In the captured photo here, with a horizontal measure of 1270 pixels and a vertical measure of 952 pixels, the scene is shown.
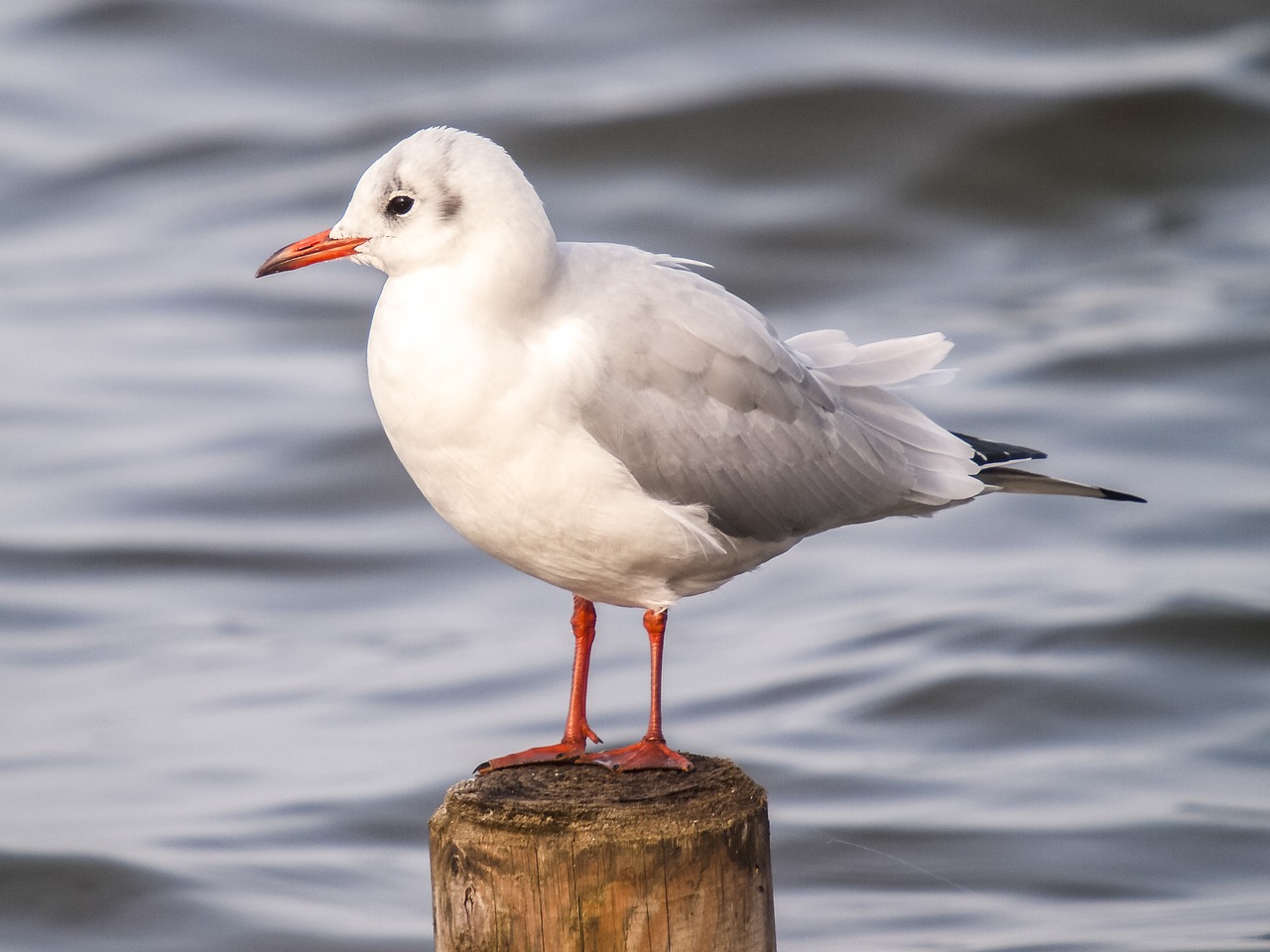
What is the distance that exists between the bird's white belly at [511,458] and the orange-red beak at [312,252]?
9.1 inches

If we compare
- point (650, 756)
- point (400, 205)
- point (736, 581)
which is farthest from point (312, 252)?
point (736, 581)

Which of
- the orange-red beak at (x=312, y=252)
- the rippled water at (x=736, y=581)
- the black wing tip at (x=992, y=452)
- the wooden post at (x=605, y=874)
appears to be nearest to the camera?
the wooden post at (x=605, y=874)

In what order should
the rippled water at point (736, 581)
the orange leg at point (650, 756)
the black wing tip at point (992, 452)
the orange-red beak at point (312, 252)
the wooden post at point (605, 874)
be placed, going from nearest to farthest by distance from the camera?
the wooden post at point (605, 874) < the orange leg at point (650, 756) < the orange-red beak at point (312, 252) < the black wing tip at point (992, 452) < the rippled water at point (736, 581)

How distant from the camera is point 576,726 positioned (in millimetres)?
5172

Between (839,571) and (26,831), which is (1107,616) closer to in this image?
(839,571)

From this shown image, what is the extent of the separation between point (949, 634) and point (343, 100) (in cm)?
1466

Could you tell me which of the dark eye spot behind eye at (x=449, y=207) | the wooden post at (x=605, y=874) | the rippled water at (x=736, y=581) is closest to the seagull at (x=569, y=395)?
the dark eye spot behind eye at (x=449, y=207)

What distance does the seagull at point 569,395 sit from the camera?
4.72m

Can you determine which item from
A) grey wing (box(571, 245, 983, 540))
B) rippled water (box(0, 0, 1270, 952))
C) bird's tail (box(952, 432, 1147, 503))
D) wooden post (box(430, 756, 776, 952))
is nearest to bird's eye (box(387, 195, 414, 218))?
grey wing (box(571, 245, 983, 540))

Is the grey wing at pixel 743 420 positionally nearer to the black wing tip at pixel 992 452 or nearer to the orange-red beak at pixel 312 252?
the black wing tip at pixel 992 452

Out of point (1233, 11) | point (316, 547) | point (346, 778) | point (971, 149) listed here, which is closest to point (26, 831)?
point (346, 778)

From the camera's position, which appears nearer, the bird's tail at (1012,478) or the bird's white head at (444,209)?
the bird's white head at (444,209)

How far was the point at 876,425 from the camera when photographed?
581 centimetres

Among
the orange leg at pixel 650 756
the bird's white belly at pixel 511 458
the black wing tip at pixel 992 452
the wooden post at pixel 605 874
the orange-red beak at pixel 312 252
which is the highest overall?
the orange-red beak at pixel 312 252
